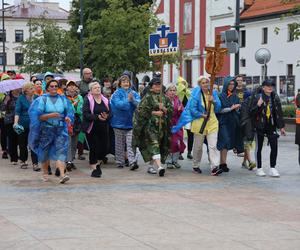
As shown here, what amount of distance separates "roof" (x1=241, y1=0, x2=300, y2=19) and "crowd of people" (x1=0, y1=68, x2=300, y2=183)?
→ 4288cm

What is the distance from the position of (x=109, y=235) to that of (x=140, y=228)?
0.54m

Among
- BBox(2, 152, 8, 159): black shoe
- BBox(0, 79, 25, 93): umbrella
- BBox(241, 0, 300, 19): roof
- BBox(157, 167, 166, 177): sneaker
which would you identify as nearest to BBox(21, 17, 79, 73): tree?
BBox(241, 0, 300, 19): roof

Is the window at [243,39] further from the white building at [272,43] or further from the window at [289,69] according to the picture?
the window at [289,69]

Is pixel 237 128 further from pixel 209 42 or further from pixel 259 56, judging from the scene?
pixel 209 42

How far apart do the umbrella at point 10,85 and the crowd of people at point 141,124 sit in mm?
154

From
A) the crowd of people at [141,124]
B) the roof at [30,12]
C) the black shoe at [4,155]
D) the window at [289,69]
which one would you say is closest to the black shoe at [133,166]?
the crowd of people at [141,124]

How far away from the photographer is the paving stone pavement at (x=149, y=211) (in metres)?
7.46

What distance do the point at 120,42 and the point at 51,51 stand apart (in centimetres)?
687

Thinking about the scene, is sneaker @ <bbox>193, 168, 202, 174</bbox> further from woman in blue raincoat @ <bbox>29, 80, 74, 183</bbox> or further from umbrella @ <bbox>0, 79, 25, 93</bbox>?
umbrella @ <bbox>0, 79, 25, 93</bbox>

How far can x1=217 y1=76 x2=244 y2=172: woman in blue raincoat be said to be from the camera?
43.8 feet

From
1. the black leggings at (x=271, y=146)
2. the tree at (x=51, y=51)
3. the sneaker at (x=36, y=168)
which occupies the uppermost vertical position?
the tree at (x=51, y=51)

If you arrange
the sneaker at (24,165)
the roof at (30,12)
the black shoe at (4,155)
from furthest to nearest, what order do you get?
the roof at (30,12)
the black shoe at (4,155)
the sneaker at (24,165)

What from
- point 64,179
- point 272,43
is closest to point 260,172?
point 64,179

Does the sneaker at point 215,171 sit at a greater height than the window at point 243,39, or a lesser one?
lesser
